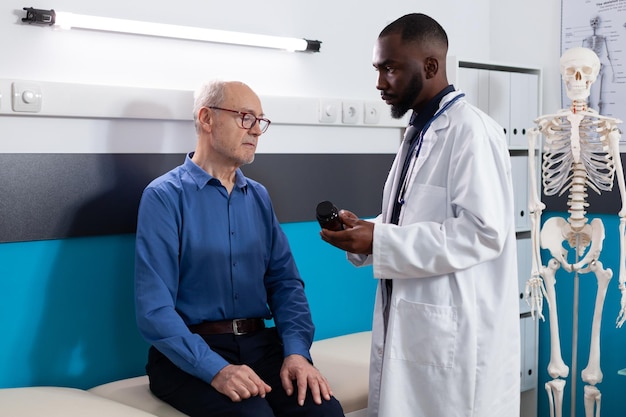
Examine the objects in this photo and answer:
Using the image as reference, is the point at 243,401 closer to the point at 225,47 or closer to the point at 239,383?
the point at 239,383

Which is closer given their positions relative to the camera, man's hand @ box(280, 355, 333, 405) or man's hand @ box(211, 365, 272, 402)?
man's hand @ box(211, 365, 272, 402)

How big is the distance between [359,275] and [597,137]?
1.16 metres

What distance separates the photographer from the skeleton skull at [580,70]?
10.2ft

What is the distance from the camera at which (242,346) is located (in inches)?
96.3

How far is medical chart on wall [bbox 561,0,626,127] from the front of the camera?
11.2 ft

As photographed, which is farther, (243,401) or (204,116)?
(204,116)

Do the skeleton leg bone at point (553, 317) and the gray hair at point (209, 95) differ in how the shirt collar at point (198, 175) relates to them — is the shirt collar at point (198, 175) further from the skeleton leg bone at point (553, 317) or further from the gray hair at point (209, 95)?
the skeleton leg bone at point (553, 317)

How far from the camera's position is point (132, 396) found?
2430 millimetres

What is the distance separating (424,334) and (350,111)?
1.39 m

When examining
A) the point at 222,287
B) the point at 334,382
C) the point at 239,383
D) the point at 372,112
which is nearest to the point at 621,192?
the point at 372,112

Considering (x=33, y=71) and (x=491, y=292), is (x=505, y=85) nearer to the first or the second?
(x=491, y=292)

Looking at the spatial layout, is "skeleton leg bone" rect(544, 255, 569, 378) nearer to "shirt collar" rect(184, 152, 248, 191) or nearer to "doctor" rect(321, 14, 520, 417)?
"doctor" rect(321, 14, 520, 417)

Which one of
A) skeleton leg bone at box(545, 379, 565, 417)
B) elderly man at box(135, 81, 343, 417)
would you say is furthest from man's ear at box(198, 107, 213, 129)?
skeleton leg bone at box(545, 379, 565, 417)

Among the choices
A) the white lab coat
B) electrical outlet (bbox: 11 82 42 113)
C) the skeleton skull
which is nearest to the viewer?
the white lab coat
